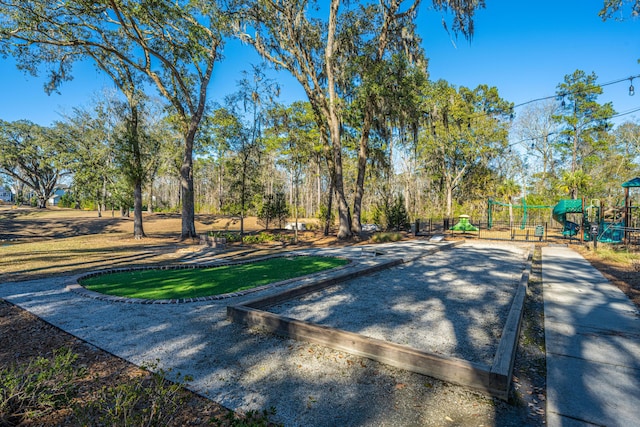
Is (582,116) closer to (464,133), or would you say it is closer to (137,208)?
(464,133)

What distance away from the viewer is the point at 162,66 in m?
14.1

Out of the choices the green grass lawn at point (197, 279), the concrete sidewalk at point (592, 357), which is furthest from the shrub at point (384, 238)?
the concrete sidewalk at point (592, 357)

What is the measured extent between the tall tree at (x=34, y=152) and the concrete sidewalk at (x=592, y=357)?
99.3 feet

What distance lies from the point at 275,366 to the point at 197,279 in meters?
4.27

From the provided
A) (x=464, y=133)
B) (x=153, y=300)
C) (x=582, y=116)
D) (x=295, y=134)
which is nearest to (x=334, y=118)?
(x=295, y=134)

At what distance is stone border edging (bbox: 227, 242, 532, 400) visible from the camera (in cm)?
240

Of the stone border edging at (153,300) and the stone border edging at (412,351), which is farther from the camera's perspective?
the stone border edging at (153,300)

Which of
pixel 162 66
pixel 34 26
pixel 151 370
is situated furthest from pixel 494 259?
pixel 34 26

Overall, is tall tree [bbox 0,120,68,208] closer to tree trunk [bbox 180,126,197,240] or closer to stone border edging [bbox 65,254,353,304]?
tree trunk [bbox 180,126,197,240]

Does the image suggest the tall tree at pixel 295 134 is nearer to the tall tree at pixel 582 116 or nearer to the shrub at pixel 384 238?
the shrub at pixel 384 238

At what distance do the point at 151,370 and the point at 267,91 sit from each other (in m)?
13.8

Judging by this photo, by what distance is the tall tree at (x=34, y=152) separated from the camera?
25.6 metres

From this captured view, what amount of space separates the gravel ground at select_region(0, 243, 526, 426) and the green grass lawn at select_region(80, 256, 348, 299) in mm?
662

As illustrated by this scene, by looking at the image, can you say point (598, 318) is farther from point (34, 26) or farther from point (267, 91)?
point (34, 26)
